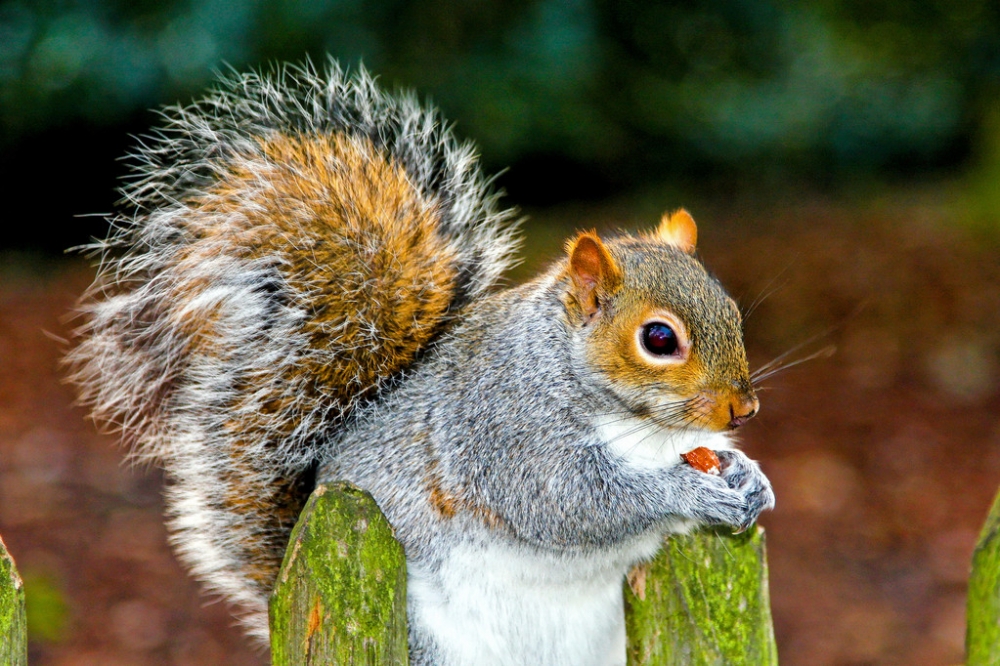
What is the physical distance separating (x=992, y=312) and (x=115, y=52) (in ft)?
11.6

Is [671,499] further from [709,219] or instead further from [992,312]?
[709,219]

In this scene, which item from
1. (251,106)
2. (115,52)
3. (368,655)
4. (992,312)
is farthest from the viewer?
(992,312)

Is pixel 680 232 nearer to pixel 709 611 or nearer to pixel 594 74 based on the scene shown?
pixel 709 611

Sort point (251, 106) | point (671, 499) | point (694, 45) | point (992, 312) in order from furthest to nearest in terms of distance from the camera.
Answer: point (992, 312) < point (694, 45) < point (251, 106) < point (671, 499)

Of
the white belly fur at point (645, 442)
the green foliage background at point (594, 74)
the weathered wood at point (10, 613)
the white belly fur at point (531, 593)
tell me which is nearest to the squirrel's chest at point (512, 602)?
the white belly fur at point (531, 593)

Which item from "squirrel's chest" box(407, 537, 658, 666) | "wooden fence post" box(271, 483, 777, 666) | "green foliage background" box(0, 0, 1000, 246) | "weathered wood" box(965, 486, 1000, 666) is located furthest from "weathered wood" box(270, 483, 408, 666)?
"green foliage background" box(0, 0, 1000, 246)

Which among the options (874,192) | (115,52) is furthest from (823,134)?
(115,52)

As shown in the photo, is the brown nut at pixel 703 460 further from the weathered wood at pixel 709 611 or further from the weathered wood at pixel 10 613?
the weathered wood at pixel 10 613

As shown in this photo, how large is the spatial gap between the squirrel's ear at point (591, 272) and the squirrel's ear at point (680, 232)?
8.0 inches

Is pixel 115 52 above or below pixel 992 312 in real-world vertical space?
below

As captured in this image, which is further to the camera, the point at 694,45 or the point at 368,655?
the point at 694,45

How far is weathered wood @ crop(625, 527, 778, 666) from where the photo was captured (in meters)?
1.44

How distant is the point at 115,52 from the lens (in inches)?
140

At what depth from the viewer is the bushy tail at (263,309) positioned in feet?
5.63
